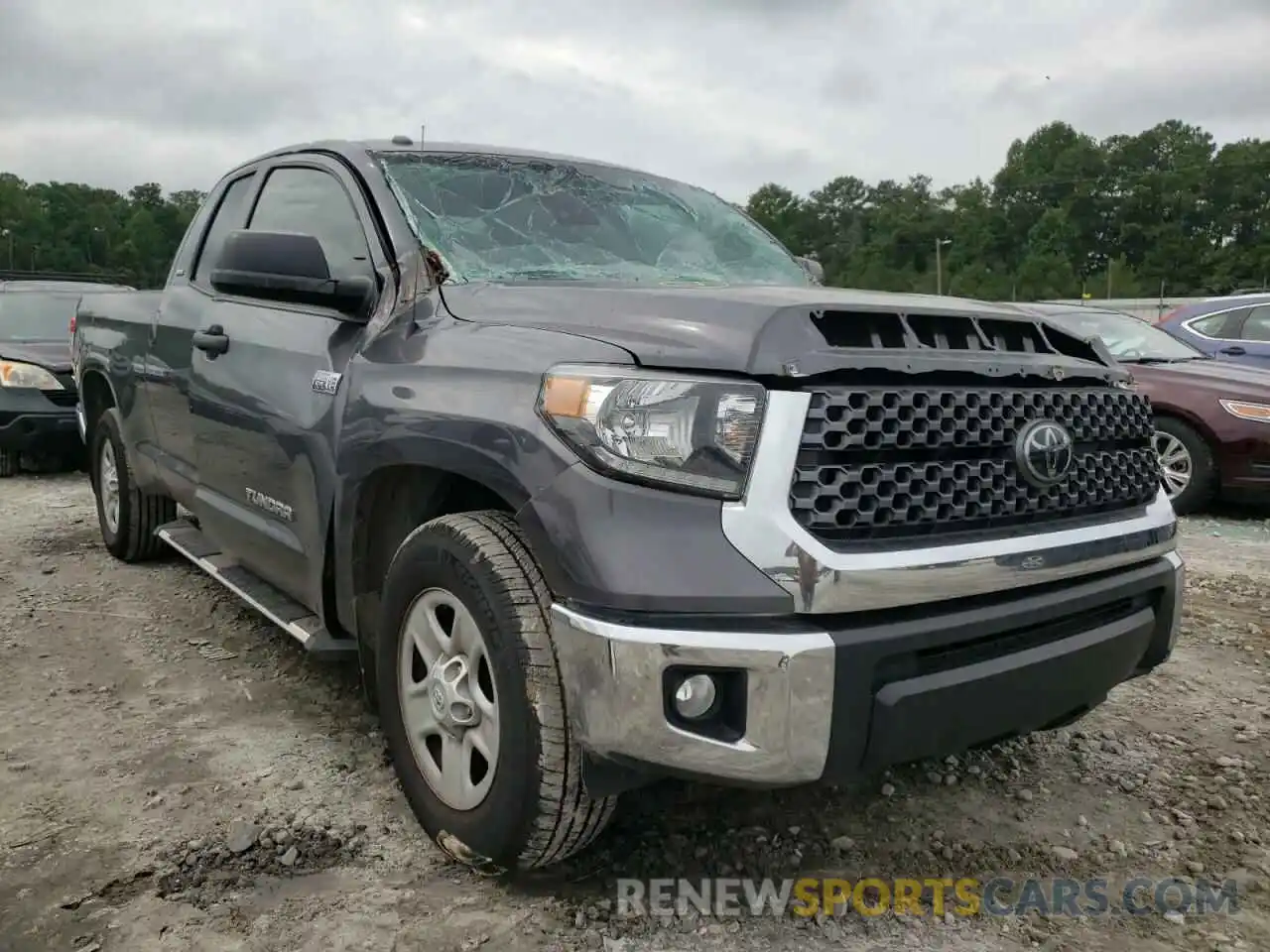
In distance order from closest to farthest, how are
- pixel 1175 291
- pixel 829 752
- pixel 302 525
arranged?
pixel 829 752 < pixel 302 525 < pixel 1175 291

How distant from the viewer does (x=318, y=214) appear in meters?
3.34

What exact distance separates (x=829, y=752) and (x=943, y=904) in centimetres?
67

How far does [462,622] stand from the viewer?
228 cm

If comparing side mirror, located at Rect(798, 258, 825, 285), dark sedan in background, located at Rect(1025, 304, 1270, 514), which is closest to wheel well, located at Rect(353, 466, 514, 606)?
side mirror, located at Rect(798, 258, 825, 285)

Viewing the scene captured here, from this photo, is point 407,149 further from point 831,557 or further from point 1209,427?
point 1209,427

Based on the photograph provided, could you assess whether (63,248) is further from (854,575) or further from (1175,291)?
(854,575)

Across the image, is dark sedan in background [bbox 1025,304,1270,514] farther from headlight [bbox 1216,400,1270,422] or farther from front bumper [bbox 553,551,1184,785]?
front bumper [bbox 553,551,1184,785]

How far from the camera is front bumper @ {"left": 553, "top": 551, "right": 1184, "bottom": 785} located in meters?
1.87

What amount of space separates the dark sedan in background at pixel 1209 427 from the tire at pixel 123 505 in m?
5.25

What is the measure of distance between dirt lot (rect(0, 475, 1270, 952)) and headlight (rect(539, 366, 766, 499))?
987mm

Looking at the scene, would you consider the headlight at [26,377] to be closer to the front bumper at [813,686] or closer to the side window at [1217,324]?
the front bumper at [813,686]

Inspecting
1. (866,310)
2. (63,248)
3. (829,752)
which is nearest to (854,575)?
(829,752)

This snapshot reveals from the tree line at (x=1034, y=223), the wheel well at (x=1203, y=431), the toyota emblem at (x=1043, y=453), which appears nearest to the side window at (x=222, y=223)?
the toyota emblem at (x=1043, y=453)

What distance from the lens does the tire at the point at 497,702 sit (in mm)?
2061
